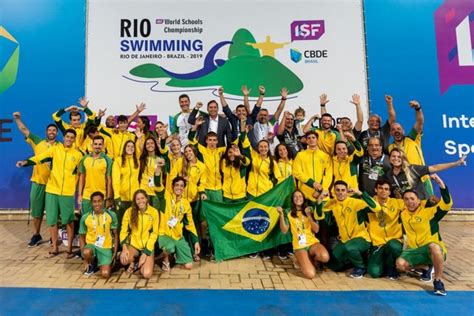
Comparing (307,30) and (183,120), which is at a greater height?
(307,30)

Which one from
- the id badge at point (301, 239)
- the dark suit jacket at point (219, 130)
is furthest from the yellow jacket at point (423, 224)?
the dark suit jacket at point (219, 130)

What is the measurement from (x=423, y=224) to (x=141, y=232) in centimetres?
344

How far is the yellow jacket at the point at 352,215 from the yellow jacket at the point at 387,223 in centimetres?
10

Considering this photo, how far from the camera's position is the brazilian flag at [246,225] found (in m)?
4.47

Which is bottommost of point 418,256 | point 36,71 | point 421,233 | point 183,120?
point 418,256

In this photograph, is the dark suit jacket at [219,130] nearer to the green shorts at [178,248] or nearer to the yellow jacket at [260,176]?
the yellow jacket at [260,176]

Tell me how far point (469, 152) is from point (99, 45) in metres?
8.35

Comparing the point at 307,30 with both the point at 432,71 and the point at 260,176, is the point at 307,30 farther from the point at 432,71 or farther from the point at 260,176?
the point at 260,176

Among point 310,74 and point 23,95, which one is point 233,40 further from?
point 23,95

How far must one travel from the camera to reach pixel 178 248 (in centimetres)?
411

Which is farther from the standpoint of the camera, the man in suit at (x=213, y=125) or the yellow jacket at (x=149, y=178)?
the man in suit at (x=213, y=125)

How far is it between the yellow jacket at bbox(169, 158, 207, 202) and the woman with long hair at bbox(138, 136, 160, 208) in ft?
0.93

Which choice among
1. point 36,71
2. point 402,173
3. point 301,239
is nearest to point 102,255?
point 301,239

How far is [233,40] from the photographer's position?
687cm
